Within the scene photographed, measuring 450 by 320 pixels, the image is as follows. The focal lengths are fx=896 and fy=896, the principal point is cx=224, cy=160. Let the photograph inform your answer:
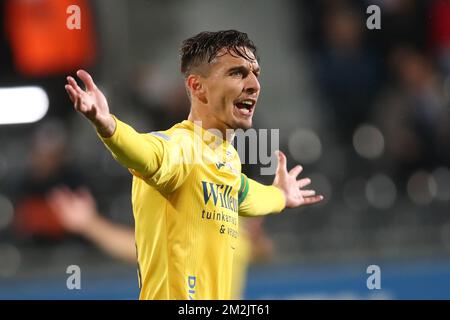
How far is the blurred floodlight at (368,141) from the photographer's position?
7.44 meters

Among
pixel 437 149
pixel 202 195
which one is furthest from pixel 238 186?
pixel 437 149

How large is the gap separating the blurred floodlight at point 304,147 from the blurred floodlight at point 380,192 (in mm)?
509

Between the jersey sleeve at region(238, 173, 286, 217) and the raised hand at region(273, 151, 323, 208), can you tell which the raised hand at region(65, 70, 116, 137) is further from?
the raised hand at region(273, 151, 323, 208)

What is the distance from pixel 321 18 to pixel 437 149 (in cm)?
171

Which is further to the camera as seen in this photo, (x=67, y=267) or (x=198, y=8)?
(x=198, y=8)

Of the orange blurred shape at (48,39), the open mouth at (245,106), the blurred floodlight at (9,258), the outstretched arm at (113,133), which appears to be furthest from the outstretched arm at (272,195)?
the orange blurred shape at (48,39)

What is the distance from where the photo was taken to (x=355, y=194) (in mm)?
7246

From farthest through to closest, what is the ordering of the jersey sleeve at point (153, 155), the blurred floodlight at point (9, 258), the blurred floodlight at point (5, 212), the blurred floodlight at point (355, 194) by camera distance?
the blurred floodlight at point (355, 194)
the blurred floodlight at point (5, 212)
the blurred floodlight at point (9, 258)
the jersey sleeve at point (153, 155)

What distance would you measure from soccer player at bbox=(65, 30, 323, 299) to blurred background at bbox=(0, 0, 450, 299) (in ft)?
8.27

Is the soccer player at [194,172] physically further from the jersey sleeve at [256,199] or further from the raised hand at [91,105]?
the jersey sleeve at [256,199]

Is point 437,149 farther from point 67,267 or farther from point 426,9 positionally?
point 67,267

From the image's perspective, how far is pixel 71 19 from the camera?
800 cm

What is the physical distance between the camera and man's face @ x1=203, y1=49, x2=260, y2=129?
12.5ft

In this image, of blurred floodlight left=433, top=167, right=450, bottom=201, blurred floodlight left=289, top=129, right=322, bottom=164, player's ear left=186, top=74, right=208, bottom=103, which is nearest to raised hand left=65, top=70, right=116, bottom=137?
player's ear left=186, top=74, right=208, bottom=103
